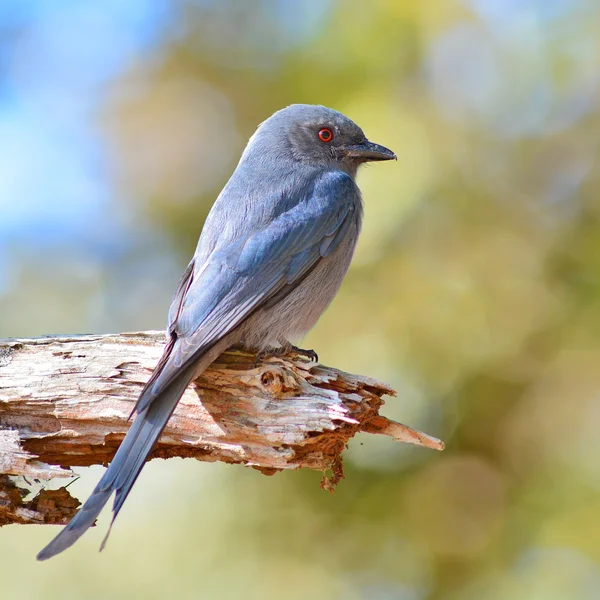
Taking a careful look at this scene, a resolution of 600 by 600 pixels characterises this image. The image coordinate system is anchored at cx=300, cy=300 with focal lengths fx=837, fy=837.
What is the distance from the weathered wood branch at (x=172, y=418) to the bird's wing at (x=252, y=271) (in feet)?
1.12

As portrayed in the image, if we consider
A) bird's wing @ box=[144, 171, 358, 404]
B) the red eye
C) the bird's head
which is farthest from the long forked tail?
the red eye

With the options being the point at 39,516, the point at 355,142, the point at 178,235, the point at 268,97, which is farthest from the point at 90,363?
the point at 268,97

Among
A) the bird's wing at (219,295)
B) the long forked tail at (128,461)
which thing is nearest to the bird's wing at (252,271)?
the bird's wing at (219,295)

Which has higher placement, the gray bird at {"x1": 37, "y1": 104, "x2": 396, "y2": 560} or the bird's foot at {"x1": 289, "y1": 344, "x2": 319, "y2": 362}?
the gray bird at {"x1": 37, "y1": 104, "x2": 396, "y2": 560}

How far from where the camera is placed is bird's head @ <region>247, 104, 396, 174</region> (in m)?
6.24

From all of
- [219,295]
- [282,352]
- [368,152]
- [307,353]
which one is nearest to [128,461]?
[219,295]

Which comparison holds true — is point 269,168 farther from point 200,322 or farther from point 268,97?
point 268,97

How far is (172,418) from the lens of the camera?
4773 millimetres

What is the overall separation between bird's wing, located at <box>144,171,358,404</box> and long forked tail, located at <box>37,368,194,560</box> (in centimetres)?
12

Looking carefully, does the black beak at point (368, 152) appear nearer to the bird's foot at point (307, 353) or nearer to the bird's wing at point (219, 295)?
the bird's wing at point (219, 295)

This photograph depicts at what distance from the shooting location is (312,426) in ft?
14.9

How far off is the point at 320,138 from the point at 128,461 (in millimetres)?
3020

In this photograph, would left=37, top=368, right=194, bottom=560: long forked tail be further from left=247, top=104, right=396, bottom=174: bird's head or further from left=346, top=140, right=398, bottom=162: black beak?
left=346, top=140, right=398, bottom=162: black beak

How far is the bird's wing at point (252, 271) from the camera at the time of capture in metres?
4.68
